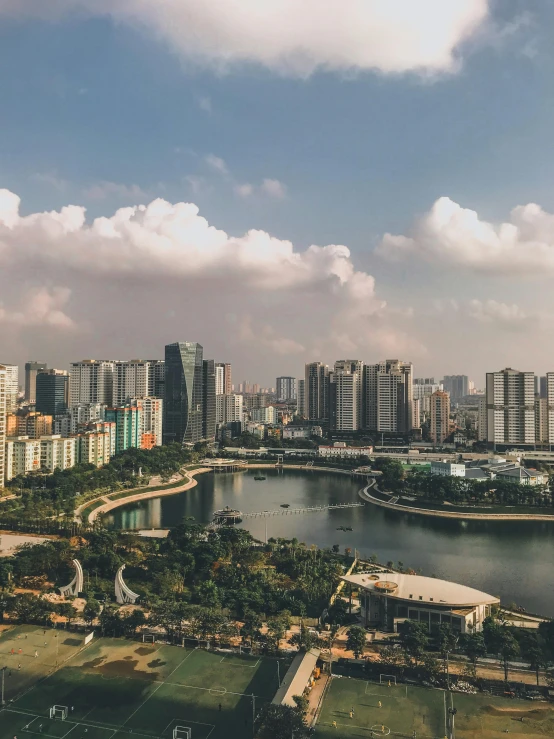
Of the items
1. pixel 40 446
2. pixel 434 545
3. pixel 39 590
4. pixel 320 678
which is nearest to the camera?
pixel 320 678

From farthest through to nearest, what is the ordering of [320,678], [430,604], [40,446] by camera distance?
[40,446]
[430,604]
[320,678]

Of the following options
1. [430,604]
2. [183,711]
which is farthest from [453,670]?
[183,711]

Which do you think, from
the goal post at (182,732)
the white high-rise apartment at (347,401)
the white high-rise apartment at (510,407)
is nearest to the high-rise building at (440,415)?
the white high-rise apartment at (347,401)

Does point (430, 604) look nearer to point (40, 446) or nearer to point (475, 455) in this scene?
point (40, 446)

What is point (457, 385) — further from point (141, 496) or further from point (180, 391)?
point (141, 496)

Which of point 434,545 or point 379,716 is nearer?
point 379,716

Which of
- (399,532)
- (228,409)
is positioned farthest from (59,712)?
(228,409)

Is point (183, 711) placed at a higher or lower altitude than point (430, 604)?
lower

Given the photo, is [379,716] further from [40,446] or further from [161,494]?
[40,446]
